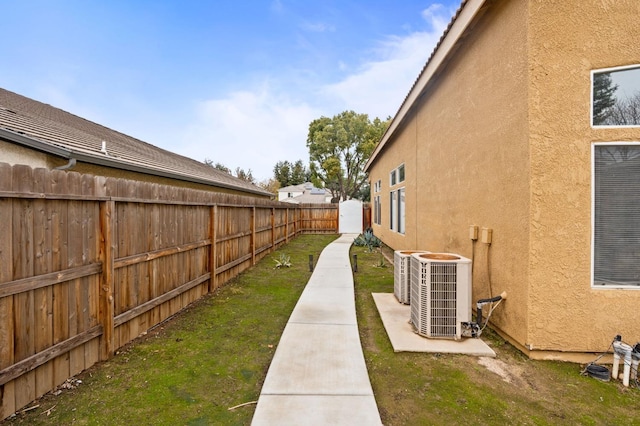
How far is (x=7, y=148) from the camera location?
14.1 ft

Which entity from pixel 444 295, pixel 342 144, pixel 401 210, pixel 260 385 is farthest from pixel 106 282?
pixel 342 144

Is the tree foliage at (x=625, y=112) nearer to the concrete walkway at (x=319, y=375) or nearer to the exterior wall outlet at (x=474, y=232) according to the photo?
the exterior wall outlet at (x=474, y=232)

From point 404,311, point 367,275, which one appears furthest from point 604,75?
point 367,275

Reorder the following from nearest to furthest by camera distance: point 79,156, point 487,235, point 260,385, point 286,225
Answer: point 260,385, point 487,235, point 79,156, point 286,225

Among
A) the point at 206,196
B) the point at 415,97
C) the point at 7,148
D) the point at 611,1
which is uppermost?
the point at 415,97

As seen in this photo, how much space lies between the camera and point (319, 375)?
286 cm

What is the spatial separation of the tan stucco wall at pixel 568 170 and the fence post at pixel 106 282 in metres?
4.53

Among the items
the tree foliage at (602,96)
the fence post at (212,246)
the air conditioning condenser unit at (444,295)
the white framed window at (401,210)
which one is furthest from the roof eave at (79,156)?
the tree foliage at (602,96)

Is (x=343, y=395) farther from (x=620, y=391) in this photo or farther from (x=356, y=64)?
(x=356, y=64)

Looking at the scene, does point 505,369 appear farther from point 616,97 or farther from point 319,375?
point 616,97

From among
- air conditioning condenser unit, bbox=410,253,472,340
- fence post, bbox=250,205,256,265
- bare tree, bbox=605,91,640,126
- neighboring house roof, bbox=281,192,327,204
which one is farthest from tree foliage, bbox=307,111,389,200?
bare tree, bbox=605,91,640,126

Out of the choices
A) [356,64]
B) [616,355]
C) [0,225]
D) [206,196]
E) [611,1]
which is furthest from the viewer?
[356,64]

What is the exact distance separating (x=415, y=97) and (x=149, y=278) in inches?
250

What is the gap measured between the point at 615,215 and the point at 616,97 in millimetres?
1235
